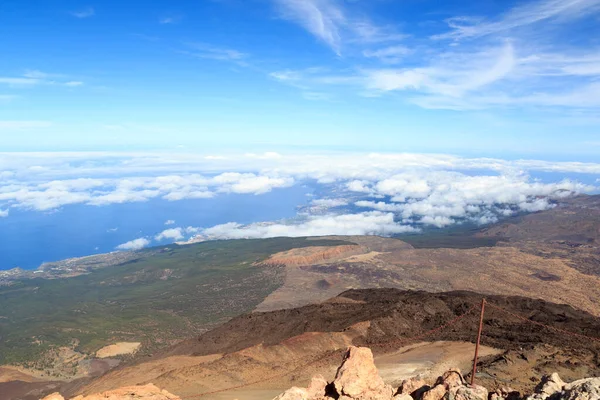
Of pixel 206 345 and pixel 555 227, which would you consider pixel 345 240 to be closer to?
pixel 555 227

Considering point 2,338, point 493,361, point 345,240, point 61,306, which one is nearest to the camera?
point 493,361

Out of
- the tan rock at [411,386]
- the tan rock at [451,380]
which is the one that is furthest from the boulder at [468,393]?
the tan rock at [411,386]

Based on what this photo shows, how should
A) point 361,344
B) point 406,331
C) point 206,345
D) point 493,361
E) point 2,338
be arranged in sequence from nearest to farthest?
point 493,361 < point 361,344 < point 406,331 < point 206,345 < point 2,338

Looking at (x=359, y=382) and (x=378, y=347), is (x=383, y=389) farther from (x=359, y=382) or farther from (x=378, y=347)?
(x=378, y=347)

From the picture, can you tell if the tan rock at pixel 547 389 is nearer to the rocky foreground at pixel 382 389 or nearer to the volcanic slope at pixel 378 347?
the rocky foreground at pixel 382 389

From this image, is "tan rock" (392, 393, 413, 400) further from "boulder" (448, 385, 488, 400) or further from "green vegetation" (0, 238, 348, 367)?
"green vegetation" (0, 238, 348, 367)

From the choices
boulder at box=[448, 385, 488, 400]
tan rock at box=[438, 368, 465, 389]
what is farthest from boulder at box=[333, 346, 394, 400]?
boulder at box=[448, 385, 488, 400]

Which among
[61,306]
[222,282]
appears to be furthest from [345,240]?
[61,306]
